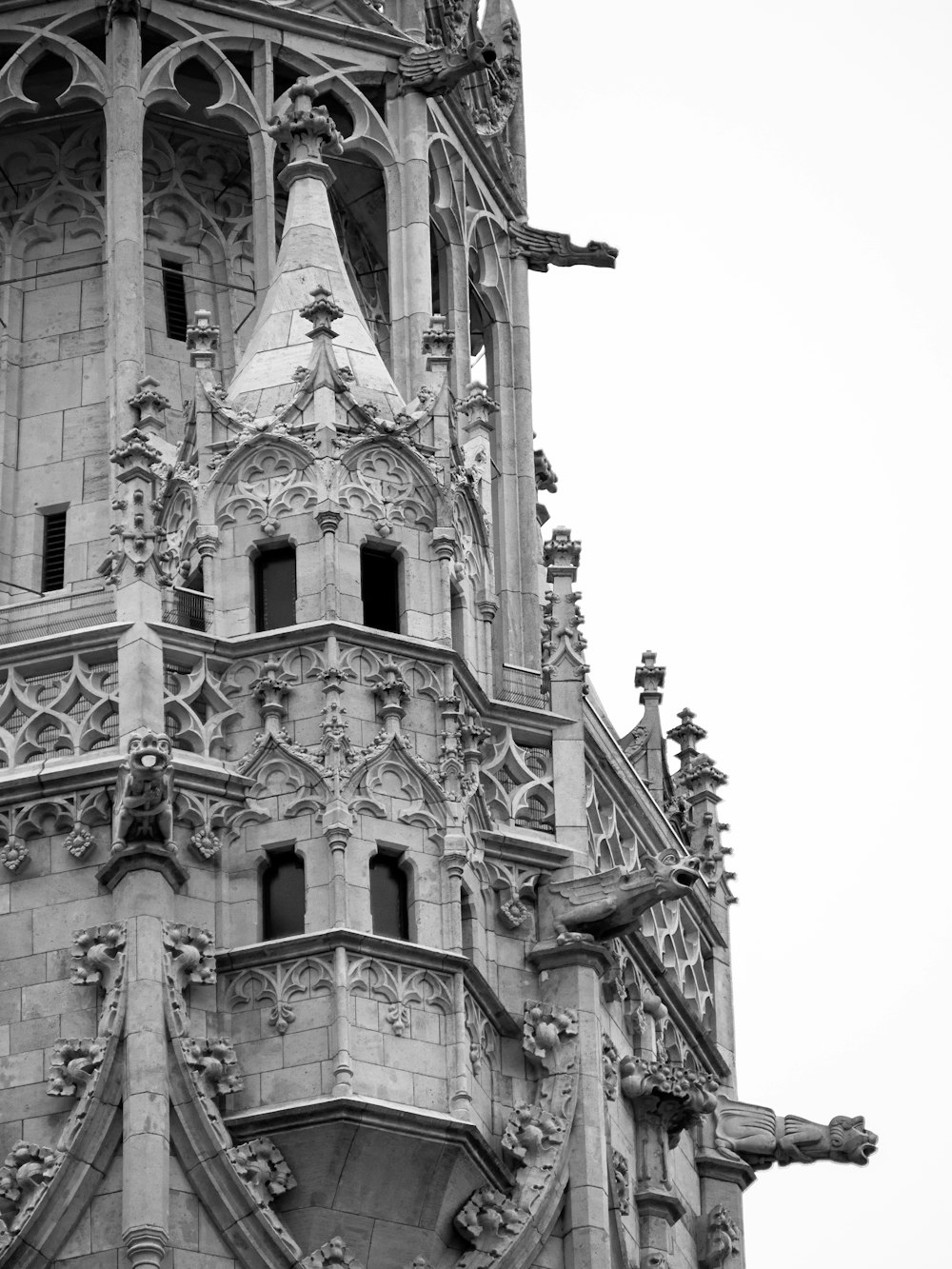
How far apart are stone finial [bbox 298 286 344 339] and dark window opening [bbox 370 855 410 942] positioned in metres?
4.97

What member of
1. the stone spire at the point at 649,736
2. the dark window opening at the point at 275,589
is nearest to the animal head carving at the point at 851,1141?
the stone spire at the point at 649,736

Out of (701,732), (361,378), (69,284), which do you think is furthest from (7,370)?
(701,732)

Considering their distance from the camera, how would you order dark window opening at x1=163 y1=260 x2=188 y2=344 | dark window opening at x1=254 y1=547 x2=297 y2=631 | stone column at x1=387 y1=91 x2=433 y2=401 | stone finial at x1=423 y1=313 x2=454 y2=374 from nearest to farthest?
dark window opening at x1=254 y1=547 x2=297 y2=631, stone finial at x1=423 y1=313 x2=454 y2=374, stone column at x1=387 y1=91 x2=433 y2=401, dark window opening at x1=163 y1=260 x2=188 y2=344

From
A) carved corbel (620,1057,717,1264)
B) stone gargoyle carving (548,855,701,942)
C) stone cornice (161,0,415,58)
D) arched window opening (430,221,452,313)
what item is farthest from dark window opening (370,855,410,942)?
stone cornice (161,0,415,58)

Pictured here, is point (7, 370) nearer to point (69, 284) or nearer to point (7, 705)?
point (69, 284)

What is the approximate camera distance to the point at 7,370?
43.1 meters

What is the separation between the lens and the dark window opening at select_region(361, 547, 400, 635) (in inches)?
1544

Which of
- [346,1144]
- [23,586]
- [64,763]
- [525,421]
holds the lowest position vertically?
[346,1144]

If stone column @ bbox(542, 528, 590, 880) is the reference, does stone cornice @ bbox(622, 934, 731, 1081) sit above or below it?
below

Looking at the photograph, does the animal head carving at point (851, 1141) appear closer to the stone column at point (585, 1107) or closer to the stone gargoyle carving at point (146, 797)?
the stone column at point (585, 1107)

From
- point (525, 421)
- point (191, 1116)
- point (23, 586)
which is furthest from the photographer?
point (525, 421)

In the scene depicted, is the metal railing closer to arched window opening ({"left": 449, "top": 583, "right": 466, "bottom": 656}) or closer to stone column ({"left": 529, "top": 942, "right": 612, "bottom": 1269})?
arched window opening ({"left": 449, "top": 583, "right": 466, "bottom": 656})

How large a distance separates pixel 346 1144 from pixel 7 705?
477 centimetres

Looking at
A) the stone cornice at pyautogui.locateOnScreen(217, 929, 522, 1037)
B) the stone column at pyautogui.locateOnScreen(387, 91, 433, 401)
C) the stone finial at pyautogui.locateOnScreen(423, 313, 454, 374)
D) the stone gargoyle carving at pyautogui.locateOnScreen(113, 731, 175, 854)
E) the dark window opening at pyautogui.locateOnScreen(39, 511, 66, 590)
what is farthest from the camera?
the stone column at pyautogui.locateOnScreen(387, 91, 433, 401)
